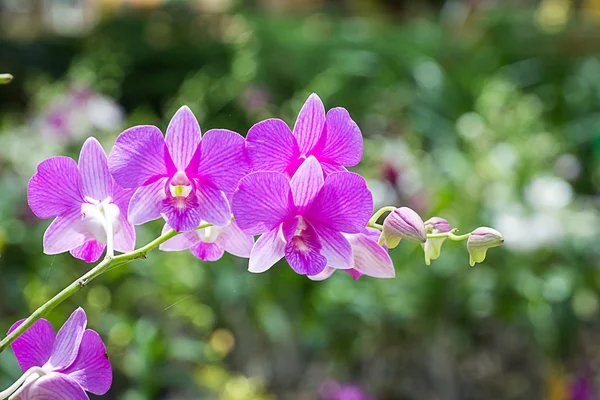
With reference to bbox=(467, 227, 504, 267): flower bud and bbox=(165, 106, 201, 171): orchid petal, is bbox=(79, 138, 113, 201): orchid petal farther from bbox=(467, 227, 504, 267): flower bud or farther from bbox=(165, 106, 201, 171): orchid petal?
bbox=(467, 227, 504, 267): flower bud

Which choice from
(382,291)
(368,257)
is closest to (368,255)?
(368,257)

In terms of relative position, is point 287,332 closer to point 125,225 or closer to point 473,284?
point 473,284

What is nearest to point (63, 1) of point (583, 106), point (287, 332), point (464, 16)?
point (464, 16)

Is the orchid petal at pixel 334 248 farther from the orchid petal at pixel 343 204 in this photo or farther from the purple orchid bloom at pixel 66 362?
the purple orchid bloom at pixel 66 362

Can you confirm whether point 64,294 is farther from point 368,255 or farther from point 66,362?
point 368,255

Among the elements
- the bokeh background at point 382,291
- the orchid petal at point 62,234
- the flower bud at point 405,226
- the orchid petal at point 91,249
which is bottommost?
the bokeh background at point 382,291

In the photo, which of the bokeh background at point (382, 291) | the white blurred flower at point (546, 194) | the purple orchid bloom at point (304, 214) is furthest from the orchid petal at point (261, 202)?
the white blurred flower at point (546, 194)
